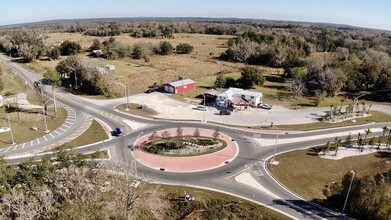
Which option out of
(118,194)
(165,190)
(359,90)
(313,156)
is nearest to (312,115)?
(313,156)

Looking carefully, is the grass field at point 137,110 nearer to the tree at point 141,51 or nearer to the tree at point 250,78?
the tree at point 250,78

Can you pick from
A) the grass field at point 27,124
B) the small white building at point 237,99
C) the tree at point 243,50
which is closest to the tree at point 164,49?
the tree at point 243,50

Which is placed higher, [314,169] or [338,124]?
[338,124]

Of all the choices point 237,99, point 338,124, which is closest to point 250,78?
point 237,99

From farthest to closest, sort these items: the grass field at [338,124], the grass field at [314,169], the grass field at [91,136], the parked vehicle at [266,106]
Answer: the parked vehicle at [266,106]
the grass field at [338,124]
the grass field at [91,136]
the grass field at [314,169]

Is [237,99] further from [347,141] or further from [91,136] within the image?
[91,136]

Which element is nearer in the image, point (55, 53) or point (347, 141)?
point (347, 141)

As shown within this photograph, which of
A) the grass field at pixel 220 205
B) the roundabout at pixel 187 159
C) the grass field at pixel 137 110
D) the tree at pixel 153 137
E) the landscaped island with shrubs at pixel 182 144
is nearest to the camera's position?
the grass field at pixel 220 205
